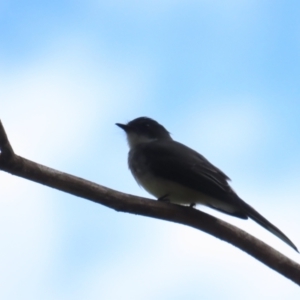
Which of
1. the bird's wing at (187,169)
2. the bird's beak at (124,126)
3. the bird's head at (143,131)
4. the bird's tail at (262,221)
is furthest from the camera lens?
the bird's beak at (124,126)

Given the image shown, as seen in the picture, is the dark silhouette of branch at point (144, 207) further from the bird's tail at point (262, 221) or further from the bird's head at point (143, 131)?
the bird's head at point (143, 131)

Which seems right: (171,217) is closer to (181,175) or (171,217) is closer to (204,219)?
(204,219)

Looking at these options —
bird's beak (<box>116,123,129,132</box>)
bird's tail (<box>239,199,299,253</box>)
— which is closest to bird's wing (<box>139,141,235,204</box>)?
bird's tail (<box>239,199,299,253</box>)

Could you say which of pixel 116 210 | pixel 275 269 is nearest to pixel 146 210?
pixel 116 210

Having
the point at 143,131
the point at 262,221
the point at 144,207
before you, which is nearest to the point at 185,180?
the point at 262,221

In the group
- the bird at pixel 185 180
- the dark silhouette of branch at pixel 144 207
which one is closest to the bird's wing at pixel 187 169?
the bird at pixel 185 180

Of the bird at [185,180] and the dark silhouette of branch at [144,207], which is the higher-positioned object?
the bird at [185,180]

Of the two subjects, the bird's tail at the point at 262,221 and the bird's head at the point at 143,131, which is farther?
the bird's head at the point at 143,131

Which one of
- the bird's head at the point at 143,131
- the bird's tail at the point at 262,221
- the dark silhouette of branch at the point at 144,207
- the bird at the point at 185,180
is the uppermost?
the bird's head at the point at 143,131
